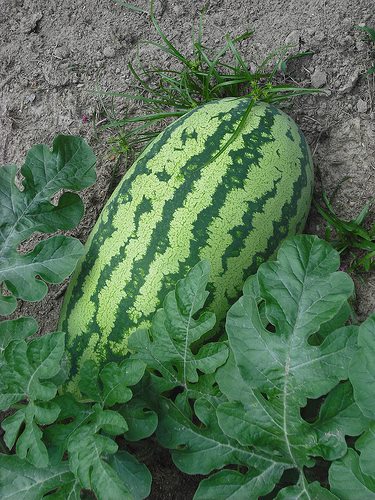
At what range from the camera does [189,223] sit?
1.91 m

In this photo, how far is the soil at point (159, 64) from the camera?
233 centimetres

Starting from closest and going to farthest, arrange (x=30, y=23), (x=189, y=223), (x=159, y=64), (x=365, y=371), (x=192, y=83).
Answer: (x=365, y=371) → (x=189, y=223) → (x=192, y=83) → (x=159, y=64) → (x=30, y=23)

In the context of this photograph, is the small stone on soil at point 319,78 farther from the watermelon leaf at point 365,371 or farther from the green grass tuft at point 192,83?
the watermelon leaf at point 365,371

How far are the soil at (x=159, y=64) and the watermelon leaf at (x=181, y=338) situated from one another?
526mm

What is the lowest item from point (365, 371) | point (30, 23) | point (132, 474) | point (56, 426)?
point (132, 474)

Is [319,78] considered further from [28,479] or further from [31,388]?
[28,479]

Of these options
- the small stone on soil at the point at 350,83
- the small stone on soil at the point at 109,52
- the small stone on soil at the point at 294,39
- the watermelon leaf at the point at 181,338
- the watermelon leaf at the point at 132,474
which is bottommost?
the watermelon leaf at the point at 132,474

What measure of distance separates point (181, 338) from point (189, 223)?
0.36 metres

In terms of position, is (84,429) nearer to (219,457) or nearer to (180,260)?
(219,457)

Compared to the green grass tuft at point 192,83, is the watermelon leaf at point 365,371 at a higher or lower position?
lower

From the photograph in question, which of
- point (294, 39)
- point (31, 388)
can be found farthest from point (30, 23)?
point (31, 388)

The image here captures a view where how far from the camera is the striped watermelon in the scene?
6.26ft

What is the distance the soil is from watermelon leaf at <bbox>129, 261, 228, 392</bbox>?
526 millimetres

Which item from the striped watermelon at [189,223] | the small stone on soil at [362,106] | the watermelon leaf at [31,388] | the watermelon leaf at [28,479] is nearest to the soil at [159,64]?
the small stone on soil at [362,106]
